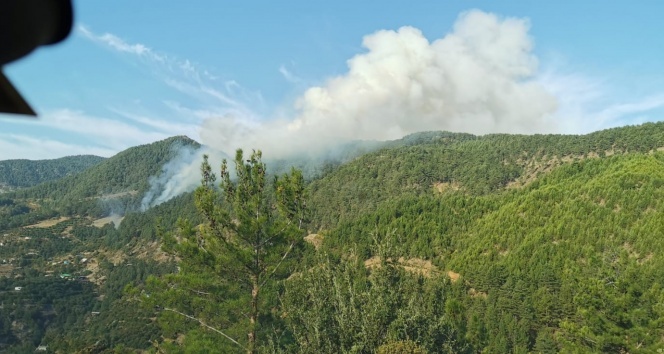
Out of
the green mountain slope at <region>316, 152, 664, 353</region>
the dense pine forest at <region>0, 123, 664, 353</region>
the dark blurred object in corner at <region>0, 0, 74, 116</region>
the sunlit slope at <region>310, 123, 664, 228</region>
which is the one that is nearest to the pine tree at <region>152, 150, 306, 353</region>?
the dense pine forest at <region>0, 123, 664, 353</region>

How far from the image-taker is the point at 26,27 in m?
2.09

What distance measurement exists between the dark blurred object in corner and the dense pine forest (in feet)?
36.0

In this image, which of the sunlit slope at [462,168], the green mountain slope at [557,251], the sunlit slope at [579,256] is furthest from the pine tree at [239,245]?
the sunlit slope at [462,168]

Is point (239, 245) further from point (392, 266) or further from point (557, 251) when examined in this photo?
point (557, 251)

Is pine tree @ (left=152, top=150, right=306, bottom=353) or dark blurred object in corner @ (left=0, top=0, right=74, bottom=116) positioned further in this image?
pine tree @ (left=152, top=150, right=306, bottom=353)

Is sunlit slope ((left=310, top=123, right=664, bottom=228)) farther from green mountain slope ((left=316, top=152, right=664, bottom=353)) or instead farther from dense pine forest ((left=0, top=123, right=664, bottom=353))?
green mountain slope ((left=316, top=152, right=664, bottom=353))

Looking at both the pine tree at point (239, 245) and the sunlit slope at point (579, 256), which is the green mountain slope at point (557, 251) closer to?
the sunlit slope at point (579, 256)

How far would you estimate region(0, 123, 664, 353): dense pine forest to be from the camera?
48.1 feet

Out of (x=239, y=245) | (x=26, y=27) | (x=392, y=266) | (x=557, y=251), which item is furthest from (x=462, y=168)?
(x=26, y=27)

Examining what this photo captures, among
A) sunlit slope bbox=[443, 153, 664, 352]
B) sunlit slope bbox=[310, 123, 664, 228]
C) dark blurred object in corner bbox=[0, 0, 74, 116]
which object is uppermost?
sunlit slope bbox=[310, 123, 664, 228]

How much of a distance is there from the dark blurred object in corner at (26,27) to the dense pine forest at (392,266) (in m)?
11.0

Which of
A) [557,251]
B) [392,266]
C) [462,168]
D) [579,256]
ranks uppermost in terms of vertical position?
[462,168]

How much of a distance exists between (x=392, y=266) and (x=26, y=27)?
1314 centimetres

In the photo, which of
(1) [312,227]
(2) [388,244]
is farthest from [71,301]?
(2) [388,244]
